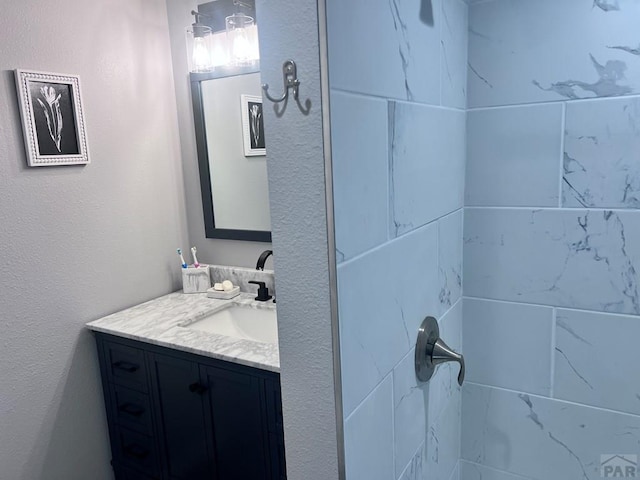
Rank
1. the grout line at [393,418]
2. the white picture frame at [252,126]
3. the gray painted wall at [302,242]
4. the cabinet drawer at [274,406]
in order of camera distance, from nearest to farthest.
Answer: the gray painted wall at [302,242], the grout line at [393,418], the cabinet drawer at [274,406], the white picture frame at [252,126]

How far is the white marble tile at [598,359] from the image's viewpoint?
1009mm

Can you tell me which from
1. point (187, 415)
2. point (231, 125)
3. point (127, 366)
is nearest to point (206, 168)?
point (231, 125)

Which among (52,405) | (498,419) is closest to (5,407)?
(52,405)

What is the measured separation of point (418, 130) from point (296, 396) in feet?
1.63

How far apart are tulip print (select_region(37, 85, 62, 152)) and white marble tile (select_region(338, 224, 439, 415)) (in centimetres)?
135

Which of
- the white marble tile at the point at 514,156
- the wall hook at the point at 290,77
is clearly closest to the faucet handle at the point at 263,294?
the white marble tile at the point at 514,156

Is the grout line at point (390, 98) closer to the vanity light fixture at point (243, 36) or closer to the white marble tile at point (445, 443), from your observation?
the white marble tile at point (445, 443)

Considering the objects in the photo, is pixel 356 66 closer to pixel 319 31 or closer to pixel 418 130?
pixel 319 31

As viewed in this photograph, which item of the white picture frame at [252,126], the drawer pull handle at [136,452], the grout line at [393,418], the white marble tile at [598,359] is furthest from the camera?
the white picture frame at [252,126]

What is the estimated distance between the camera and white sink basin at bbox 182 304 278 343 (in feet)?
5.90

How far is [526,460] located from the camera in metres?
1.15

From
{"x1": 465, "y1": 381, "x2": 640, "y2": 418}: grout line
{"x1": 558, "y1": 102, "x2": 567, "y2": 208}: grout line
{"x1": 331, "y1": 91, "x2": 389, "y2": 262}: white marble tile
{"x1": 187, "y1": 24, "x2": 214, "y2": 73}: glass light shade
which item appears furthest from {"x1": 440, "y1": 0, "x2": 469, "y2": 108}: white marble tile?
{"x1": 187, "y1": 24, "x2": 214, "y2": 73}: glass light shade

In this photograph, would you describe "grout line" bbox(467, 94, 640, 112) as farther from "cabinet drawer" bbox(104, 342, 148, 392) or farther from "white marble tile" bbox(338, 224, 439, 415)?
"cabinet drawer" bbox(104, 342, 148, 392)

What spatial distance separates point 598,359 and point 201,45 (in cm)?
173
